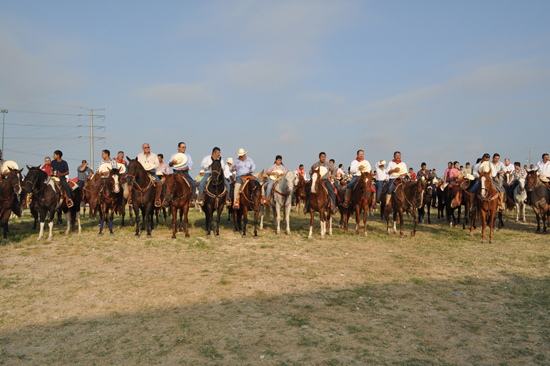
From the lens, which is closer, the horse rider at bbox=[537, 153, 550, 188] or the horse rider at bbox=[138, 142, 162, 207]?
the horse rider at bbox=[138, 142, 162, 207]

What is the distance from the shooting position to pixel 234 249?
38.7 feet

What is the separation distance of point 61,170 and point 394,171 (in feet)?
43.4

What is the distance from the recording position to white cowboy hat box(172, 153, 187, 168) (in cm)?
1424

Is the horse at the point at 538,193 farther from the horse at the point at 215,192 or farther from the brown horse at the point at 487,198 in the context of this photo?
the horse at the point at 215,192

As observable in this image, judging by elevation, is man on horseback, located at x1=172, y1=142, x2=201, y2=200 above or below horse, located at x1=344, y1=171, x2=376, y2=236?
above

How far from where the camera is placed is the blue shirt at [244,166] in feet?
48.5

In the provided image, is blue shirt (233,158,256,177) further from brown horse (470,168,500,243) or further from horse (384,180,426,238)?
brown horse (470,168,500,243)

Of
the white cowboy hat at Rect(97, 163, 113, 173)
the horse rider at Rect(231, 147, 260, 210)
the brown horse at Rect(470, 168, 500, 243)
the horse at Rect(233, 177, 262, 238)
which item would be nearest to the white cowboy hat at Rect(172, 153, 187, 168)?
the horse rider at Rect(231, 147, 260, 210)

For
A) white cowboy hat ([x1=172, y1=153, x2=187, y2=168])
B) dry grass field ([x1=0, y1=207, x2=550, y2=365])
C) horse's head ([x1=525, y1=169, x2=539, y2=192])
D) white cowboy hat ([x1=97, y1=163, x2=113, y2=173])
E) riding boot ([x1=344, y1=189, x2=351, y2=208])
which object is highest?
white cowboy hat ([x1=172, y1=153, x2=187, y2=168])

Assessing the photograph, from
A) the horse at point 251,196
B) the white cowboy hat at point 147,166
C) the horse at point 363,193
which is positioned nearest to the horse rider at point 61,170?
the white cowboy hat at point 147,166

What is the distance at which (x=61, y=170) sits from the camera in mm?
14258

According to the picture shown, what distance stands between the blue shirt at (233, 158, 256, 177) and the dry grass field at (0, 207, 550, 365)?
3517 mm

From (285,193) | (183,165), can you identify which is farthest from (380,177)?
(183,165)

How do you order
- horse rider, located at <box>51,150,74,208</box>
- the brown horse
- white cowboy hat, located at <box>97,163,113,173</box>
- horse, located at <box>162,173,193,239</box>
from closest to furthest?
the brown horse < horse, located at <box>162,173,193,239</box> < horse rider, located at <box>51,150,74,208</box> < white cowboy hat, located at <box>97,163,113,173</box>
